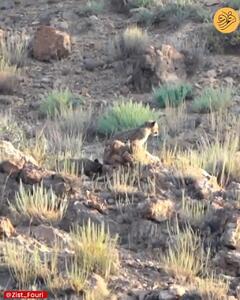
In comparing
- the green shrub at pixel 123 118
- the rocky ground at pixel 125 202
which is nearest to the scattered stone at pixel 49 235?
the rocky ground at pixel 125 202

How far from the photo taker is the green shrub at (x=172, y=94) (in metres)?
12.5

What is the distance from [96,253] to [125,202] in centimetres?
146

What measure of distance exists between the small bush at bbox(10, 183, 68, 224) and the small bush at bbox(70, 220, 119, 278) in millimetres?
677

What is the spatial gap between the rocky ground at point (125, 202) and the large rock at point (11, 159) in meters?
0.01

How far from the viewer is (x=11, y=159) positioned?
7785mm

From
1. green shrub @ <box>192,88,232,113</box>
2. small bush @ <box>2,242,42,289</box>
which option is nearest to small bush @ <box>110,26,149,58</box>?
green shrub @ <box>192,88,232,113</box>

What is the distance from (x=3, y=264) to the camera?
6133 millimetres

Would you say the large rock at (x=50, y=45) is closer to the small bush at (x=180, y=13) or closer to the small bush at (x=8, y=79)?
the small bush at (x=8, y=79)

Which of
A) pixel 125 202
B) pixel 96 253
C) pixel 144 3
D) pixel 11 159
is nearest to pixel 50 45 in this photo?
pixel 144 3

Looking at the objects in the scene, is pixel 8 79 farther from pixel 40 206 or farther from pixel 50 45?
pixel 40 206

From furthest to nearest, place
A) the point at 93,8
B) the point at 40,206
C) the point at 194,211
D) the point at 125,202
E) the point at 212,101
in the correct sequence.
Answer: the point at 93,8 → the point at 212,101 → the point at 125,202 → the point at 194,211 → the point at 40,206

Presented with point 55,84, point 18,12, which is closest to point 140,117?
point 55,84

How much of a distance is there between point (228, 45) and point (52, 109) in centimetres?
437

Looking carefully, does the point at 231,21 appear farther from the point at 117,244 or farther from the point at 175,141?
the point at 117,244
